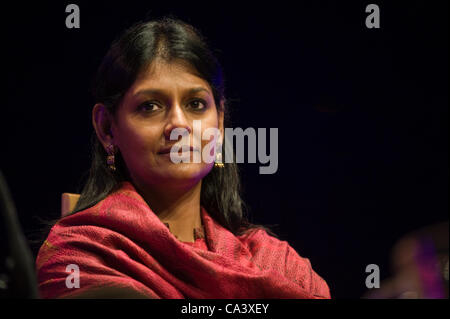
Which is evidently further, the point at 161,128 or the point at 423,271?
the point at 423,271

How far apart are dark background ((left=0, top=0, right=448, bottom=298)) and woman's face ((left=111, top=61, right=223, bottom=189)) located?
0.57 meters

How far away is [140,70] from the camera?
1715 millimetres

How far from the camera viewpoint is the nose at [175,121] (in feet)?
5.36

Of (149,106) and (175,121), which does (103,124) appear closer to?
(149,106)

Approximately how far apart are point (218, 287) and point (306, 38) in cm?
130

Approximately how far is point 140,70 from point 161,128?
23 cm

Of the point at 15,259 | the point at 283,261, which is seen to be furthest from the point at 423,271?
the point at 15,259

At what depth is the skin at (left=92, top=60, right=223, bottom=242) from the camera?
165cm

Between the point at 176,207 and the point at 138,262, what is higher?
the point at 176,207

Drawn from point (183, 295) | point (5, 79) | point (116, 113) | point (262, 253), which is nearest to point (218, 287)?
point (183, 295)

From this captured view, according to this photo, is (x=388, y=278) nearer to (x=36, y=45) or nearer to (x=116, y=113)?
(x=116, y=113)

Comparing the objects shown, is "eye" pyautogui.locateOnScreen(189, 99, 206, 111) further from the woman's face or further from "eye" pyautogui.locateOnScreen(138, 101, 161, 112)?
"eye" pyautogui.locateOnScreen(138, 101, 161, 112)
